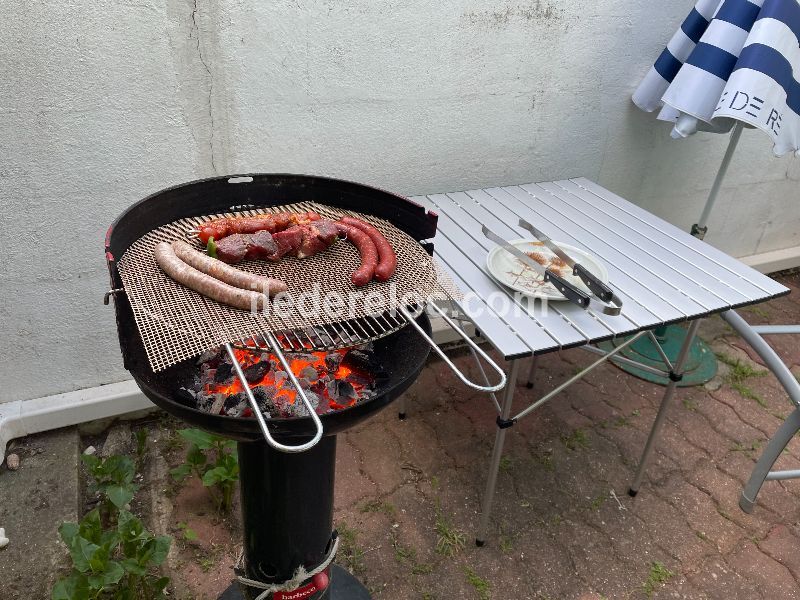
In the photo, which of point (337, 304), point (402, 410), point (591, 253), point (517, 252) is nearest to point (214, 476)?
point (402, 410)

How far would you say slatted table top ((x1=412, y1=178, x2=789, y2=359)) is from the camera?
231cm

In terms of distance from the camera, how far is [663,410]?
3.16 m

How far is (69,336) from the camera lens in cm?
313

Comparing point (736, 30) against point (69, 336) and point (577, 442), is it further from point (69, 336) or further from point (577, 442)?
point (69, 336)

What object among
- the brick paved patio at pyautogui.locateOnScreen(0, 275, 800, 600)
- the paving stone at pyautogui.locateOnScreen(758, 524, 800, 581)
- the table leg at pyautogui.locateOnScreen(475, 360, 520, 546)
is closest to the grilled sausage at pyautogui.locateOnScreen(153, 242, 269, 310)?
the table leg at pyautogui.locateOnScreen(475, 360, 520, 546)

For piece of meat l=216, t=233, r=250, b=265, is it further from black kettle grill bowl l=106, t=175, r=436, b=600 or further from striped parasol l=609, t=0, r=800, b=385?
striped parasol l=609, t=0, r=800, b=385

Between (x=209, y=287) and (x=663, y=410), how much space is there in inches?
97.7

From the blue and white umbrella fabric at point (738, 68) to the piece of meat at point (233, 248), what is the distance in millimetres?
2436

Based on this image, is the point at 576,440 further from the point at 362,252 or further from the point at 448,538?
the point at 362,252

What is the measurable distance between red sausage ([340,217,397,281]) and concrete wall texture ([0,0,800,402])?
3.76 ft

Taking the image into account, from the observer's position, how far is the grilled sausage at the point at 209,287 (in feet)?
5.44

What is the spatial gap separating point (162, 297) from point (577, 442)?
2.75 m

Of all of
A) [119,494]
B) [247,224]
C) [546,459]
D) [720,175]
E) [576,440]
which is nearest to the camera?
[247,224]

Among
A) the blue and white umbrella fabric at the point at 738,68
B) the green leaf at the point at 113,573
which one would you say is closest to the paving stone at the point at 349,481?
the green leaf at the point at 113,573
